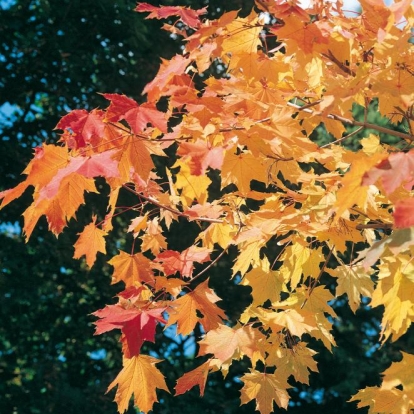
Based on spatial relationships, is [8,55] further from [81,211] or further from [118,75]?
[81,211]

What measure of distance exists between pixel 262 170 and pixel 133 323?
723 mm

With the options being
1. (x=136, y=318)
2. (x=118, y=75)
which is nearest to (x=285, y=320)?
(x=136, y=318)

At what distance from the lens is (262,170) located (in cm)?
234

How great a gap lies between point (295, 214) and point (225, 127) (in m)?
0.38

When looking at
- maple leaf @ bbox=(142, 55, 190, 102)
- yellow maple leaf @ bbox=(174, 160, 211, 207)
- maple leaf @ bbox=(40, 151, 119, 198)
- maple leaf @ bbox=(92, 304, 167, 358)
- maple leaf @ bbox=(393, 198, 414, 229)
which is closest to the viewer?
maple leaf @ bbox=(393, 198, 414, 229)

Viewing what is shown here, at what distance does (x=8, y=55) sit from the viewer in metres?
7.59

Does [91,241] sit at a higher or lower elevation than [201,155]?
lower

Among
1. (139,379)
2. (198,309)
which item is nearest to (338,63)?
(198,309)

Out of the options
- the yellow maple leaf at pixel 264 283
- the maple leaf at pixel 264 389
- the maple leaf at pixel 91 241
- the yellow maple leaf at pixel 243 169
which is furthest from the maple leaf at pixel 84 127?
the maple leaf at pixel 264 389

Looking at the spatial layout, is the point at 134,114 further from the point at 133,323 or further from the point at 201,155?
the point at 133,323

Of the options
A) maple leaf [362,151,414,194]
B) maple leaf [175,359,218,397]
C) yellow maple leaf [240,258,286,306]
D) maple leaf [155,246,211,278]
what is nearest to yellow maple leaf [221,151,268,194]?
maple leaf [155,246,211,278]

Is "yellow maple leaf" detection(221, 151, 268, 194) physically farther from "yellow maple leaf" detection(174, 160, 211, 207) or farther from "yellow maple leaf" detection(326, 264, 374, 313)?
"yellow maple leaf" detection(326, 264, 374, 313)

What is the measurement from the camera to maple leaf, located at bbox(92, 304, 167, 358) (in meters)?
2.04

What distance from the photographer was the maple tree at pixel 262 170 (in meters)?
Answer: 1.87
